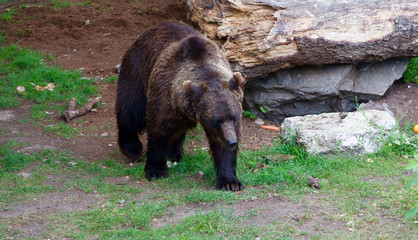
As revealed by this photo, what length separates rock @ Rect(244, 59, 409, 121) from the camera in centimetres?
794

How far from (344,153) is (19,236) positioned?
3818 mm

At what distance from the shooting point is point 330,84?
793cm

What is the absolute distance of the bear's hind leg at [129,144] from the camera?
294 inches

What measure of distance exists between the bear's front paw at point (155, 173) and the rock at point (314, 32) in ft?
6.54

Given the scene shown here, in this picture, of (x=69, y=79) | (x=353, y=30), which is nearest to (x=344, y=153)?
(x=353, y=30)

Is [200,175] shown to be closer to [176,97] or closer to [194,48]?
[176,97]

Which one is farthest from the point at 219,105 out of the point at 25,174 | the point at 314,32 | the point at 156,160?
the point at 25,174

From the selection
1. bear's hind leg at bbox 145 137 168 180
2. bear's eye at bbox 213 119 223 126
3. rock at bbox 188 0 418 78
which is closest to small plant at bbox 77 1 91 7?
rock at bbox 188 0 418 78

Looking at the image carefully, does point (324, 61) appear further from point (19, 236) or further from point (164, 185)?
point (19, 236)

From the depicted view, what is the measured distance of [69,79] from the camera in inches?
396

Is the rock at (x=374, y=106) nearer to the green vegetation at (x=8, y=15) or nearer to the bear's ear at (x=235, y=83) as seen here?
the bear's ear at (x=235, y=83)

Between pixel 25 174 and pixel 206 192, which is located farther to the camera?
pixel 25 174

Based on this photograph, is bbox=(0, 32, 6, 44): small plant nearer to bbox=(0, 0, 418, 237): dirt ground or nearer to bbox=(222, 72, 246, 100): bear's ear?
bbox=(0, 0, 418, 237): dirt ground

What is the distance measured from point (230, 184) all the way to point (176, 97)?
3.79 feet
